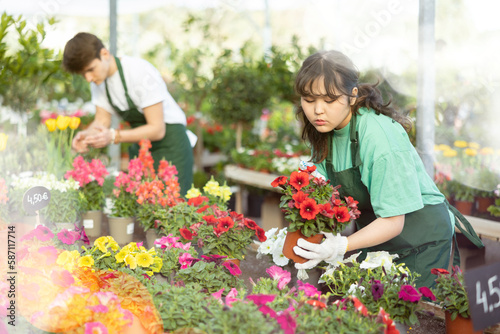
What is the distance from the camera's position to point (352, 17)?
26.1 feet

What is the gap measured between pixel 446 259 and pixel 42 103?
19.6ft

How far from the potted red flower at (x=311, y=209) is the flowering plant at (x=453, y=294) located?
263mm

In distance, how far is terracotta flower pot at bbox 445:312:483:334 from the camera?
1.09 meters

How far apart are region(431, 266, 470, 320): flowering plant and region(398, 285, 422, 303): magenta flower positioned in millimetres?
92

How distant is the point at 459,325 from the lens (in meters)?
1.11

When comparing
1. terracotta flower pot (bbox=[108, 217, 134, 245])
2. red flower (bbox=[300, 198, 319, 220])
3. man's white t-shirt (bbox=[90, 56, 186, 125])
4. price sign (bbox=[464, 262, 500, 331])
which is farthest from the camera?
man's white t-shirt (bbox=[90, 56, 186, 125])

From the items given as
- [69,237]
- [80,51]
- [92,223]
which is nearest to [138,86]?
[80,51]

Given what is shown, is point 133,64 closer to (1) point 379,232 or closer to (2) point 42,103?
(1) point 379,232

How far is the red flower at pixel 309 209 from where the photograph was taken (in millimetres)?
1217

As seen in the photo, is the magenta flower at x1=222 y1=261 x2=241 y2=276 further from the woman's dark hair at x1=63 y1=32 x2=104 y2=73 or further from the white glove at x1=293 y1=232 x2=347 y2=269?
the woman's dark hair at x1=63 y1=32 x2=104 y2=73

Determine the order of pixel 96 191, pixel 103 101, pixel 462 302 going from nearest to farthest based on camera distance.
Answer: pixel 462 302 → pixel 96 191 → pixel 103 101

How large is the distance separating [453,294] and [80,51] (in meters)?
1.76

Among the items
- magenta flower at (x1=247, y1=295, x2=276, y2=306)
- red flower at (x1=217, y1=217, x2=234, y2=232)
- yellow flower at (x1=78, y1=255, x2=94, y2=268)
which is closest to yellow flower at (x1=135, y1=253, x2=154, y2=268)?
yellow flower at (x1=78, y1=255, x2=94, y2=268)

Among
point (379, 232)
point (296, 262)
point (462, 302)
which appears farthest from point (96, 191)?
point (462, 302)
